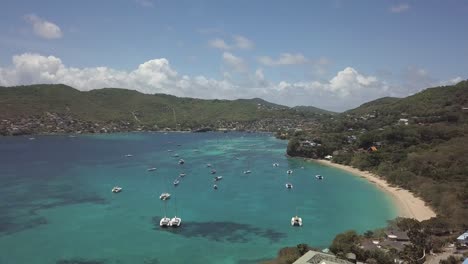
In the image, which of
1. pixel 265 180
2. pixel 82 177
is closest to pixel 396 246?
pixel 265 180

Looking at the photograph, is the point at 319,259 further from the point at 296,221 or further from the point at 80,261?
the point at 80,261

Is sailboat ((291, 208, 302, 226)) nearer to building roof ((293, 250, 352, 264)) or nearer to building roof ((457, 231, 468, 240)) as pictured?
building roof ((457, 231, 468, 240))

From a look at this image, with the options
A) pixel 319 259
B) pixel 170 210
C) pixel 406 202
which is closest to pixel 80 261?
pixel 170 210

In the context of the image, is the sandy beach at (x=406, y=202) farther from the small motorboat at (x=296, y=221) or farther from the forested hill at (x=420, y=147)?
the small motorboat at (x=296, y=221)

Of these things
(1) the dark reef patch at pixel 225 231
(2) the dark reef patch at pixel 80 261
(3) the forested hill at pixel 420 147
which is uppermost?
(3) the forested hill at pixel 420 147

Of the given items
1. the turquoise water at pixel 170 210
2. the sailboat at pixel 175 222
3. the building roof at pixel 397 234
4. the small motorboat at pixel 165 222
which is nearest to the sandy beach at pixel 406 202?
the turquoise water at pixel 170 210

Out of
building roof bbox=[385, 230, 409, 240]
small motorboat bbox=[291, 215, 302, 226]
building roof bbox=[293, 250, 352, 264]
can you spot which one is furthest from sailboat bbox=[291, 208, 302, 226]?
building roof bbox=[293, 250, 352, 264]
